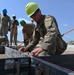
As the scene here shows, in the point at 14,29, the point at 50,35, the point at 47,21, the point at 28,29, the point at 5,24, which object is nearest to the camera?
the point at 50,35

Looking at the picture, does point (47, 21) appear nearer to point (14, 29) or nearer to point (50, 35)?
point (50, 35)

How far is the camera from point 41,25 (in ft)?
15.5

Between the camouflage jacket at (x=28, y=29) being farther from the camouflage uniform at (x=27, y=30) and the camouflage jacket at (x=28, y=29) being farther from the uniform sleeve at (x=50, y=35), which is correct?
the uniform sleeve at (x=50, y=35)

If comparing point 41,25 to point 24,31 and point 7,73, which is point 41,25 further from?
point 24,31

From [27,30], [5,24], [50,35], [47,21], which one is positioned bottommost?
[50,35]

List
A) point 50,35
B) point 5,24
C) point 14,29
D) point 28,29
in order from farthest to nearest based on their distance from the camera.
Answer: point 14,29, point 5,24, point 28,29, point 50,35

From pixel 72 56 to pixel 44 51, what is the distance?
0.49m

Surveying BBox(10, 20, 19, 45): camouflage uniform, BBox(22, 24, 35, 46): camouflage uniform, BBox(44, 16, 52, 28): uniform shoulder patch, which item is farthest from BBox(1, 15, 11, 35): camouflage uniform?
BBox(44, 16, 52, 28): uniform shoulder patch

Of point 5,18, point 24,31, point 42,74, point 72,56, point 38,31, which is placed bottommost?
point 42,74

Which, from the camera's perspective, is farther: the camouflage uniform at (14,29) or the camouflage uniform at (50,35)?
the camouflage uniform at (14,29)

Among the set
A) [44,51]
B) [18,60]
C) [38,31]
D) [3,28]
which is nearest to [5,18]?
[3,28]

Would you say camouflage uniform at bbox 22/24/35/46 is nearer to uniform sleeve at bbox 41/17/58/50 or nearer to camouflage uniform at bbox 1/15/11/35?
camouflage uniform at bbox 1/15/11/35

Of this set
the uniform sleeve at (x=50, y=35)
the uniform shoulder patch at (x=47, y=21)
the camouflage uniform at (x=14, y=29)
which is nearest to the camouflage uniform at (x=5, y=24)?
the camouflage uniform at (x=14, y=29)

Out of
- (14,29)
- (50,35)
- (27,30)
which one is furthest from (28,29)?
(50,35)
